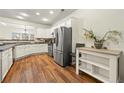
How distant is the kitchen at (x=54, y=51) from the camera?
234 cm

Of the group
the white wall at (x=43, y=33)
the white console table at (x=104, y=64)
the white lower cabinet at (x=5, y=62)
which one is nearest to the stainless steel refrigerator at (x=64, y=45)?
the white console table at (x=104, y=64)

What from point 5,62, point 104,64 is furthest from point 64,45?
point 5,62

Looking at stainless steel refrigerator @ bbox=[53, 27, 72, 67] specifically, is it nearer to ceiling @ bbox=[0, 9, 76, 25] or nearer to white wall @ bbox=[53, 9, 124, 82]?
white wall @ bbox=[53, 9, 124, 82]

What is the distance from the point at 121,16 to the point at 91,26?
105 cm

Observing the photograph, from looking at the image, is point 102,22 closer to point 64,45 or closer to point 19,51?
point 64,45

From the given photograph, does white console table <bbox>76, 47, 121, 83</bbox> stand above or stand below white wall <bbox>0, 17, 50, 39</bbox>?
below

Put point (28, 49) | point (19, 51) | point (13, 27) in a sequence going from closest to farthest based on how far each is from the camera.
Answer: point (19, 51) → point (13, 27) → point (28, 49)

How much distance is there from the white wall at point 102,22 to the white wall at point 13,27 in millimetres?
3052

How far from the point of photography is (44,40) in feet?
22.2

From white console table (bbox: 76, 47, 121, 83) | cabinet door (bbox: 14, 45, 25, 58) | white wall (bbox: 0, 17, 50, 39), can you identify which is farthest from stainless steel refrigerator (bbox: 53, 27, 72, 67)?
white wall (bbox: 0, 17, 50, 39)

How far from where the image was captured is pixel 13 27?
4.88 meters

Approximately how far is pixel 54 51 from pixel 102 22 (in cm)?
247

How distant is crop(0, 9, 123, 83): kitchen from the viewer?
7.69 ft
